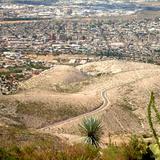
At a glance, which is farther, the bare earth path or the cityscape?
the bare earth path

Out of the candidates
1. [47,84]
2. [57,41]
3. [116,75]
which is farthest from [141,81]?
[57,41]

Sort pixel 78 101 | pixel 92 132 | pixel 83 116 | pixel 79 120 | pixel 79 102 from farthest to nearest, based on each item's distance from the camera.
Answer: pixel 78 101
pixel 79 102
pixel 83 116
pixel 79 120
pixel 92 132

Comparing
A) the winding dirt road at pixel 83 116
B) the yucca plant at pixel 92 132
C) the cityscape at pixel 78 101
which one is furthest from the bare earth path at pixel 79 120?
the yucca plant at pixel 92 132

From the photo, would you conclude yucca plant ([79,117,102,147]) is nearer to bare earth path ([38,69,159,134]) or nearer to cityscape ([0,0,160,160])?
cityscape ([0,0,160,160])

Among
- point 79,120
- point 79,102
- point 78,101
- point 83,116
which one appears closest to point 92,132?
point 79,120

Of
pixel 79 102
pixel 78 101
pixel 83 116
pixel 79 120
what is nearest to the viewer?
pixel 79 120

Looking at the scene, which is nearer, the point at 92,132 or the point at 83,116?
the point at 92,132

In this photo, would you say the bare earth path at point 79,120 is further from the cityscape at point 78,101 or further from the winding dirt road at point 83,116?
the cityscape at point 78,101

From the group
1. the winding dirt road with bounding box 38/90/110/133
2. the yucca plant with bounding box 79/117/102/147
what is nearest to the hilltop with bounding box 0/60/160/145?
the winding dirt road with bounding box 38/90/110/133

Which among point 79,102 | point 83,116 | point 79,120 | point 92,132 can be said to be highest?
point 92,132

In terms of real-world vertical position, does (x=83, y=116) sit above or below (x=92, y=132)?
below

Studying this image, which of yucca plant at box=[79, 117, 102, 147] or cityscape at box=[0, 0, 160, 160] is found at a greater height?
yucca plant at box=[79, 117, 102, 147]

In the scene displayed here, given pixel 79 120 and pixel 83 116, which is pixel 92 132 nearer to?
pixel 79 120
